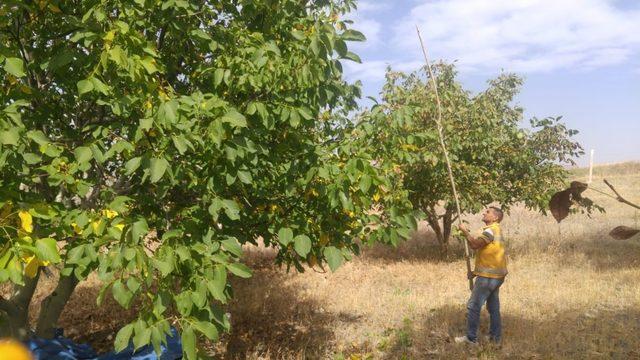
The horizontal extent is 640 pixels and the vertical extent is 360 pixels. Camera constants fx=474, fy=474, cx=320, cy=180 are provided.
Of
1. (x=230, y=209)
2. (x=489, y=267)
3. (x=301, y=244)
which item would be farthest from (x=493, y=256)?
(x=230, y=209)

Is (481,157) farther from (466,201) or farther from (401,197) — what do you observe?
(401,197)

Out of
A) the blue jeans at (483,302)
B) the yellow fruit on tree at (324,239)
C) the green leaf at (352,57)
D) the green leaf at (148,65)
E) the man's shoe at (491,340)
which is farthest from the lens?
the man's shoe at (491,340)

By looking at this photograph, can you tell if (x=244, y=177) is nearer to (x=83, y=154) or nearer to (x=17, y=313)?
(x=83, y=154)

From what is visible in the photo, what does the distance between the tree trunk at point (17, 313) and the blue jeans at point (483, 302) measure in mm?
5295

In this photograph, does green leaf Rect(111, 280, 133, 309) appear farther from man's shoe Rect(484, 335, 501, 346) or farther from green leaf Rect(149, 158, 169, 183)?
man's shoe Rect(484, 335, 501, 346)

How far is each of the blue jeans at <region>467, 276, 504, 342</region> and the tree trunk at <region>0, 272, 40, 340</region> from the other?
17.4 ft

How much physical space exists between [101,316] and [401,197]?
662cm

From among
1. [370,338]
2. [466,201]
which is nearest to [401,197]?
[370,338]

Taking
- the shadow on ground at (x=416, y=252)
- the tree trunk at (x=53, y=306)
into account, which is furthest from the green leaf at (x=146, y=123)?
the shadow on ground at (x=416, y=252)

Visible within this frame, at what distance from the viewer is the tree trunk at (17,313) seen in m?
4.96

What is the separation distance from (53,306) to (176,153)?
324cm

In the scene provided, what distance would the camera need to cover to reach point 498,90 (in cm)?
1331

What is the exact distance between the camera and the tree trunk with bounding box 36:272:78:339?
17.2 feet

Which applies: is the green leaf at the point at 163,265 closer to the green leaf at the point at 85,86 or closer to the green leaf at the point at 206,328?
the green leaf at the point at 206,328
